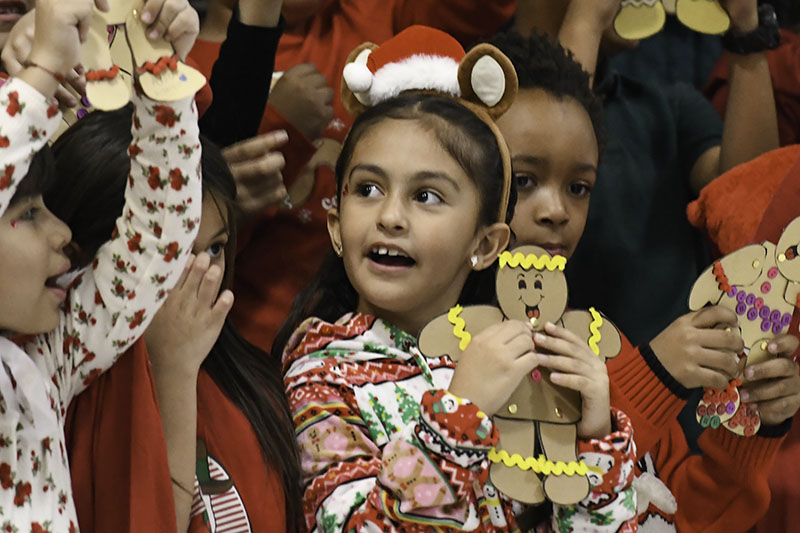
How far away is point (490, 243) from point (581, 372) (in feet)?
0.86

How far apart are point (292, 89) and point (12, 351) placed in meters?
0.66

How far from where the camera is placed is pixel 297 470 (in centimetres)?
116

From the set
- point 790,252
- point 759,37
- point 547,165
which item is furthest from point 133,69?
point 759,37

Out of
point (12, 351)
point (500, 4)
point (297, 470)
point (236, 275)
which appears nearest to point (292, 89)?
point (236, 275)

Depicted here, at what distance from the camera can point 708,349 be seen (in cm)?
125

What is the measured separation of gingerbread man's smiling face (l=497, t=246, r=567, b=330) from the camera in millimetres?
1050

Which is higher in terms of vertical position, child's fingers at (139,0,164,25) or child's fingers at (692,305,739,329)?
child's fingers at (139,0,164,25)

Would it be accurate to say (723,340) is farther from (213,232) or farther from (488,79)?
(213,232)

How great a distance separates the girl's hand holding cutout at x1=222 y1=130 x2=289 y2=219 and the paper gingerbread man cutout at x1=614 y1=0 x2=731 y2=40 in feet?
1.73

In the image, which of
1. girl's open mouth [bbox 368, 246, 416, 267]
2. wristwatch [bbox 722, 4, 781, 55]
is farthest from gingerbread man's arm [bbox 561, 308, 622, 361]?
wristwatch [bbox 722, 4, 781, 55]

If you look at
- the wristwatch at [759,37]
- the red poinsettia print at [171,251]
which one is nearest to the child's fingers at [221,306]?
the red poinsettia print at [171,251]

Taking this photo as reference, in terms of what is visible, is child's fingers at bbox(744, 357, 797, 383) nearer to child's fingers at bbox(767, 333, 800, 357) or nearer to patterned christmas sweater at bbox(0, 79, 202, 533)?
child's fingers at bbox(767, 333, 800, 357)

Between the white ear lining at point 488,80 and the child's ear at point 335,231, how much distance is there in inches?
8.8

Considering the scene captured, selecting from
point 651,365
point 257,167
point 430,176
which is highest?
point 430,176
